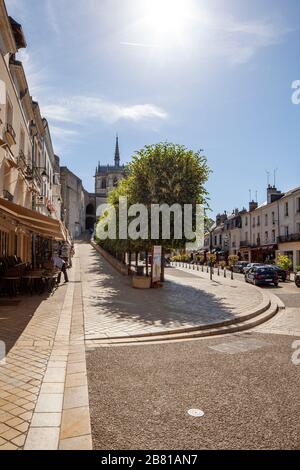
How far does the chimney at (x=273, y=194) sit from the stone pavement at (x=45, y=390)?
1497 inches

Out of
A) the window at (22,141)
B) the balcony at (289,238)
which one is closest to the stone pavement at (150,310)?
the window at (22,141)

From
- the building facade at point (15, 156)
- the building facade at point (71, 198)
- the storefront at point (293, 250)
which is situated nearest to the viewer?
the building facade at point (15, 156)

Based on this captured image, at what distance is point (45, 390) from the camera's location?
412cm

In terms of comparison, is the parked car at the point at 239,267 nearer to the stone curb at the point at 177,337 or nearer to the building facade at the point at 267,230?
the building facade at the point at 267,230

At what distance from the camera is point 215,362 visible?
17.8ft

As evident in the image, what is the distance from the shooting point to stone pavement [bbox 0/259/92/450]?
10.2 feet

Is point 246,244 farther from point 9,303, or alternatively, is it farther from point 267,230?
point 9,303

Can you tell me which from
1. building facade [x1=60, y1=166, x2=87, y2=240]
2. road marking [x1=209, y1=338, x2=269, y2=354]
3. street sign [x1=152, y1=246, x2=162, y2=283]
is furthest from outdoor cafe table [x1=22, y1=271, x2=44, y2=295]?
building facade [x1=60, y1=166, x2=87, y2=240]

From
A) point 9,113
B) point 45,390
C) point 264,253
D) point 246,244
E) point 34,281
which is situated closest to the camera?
point 45,390

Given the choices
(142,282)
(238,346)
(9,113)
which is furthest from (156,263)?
(238,346)

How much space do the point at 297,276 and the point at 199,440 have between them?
18.6 metres

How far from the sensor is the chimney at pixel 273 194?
134 ft

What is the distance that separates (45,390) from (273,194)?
4102cm

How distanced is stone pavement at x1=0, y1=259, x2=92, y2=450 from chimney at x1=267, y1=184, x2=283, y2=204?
38.0m
